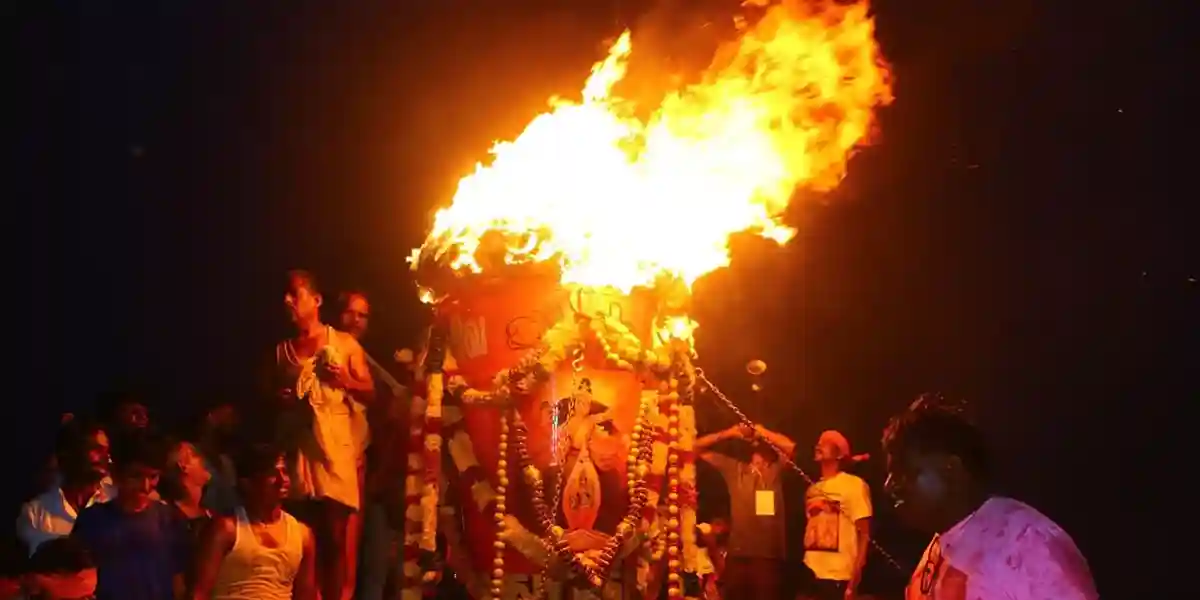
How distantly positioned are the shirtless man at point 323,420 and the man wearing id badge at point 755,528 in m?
2.77

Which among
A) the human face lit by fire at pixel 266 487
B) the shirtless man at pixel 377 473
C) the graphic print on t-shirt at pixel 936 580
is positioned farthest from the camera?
the shirtless man at pixel 377 473

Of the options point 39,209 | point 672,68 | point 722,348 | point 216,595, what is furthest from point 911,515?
point 39,209

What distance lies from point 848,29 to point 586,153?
217 centimetres

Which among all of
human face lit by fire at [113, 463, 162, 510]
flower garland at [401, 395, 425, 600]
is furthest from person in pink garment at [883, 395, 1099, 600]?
human face lit by fire at [113, 463, 162, 510]

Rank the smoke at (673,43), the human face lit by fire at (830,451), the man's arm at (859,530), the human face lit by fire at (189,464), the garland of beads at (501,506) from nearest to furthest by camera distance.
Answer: the garland of beads at (501,506)
the human face lit by fire at (189,464)
the smoke at (673,43)
the man's arm at (859,530)
the human face lit by fire at (830,451)

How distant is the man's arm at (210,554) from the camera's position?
5691 mm

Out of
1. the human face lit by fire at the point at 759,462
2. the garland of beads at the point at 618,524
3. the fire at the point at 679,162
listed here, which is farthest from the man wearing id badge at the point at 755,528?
the garland of beads at the point at 618,524

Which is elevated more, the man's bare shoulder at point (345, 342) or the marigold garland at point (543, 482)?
the man's bare shoulder at point (345, 342)

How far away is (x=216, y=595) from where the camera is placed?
5762 mm

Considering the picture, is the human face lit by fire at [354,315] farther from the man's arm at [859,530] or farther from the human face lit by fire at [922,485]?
the human face lit by fire at [922,485]

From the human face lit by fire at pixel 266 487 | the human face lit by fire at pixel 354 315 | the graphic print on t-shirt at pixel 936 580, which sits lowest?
the graphic print on t-shirt at pixel 936 580

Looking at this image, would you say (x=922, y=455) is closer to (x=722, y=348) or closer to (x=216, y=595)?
(x=216, y=595)

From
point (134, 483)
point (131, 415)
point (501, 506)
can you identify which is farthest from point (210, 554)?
point (131, 415)

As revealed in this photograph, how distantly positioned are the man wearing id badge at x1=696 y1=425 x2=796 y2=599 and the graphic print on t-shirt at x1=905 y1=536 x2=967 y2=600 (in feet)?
14.4
